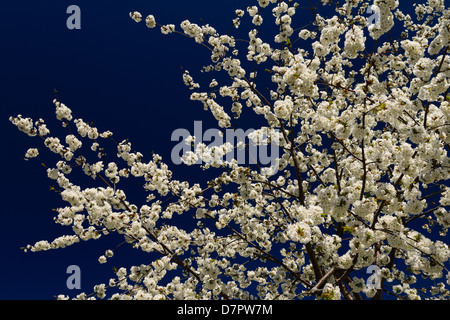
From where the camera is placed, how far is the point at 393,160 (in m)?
5.04

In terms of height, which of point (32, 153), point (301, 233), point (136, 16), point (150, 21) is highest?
point (136, 16)

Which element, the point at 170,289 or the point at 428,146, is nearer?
the point at 428,146

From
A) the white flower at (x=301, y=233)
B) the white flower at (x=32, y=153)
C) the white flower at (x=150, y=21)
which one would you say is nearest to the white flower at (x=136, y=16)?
the white flower at (x=150, y=21)

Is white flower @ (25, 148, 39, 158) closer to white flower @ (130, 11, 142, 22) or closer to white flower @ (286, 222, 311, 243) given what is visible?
white flower @ (130, 11, 142, 22)

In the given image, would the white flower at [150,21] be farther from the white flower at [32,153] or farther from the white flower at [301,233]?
the white flower at [301,233]

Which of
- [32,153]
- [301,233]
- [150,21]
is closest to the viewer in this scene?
[301,233]

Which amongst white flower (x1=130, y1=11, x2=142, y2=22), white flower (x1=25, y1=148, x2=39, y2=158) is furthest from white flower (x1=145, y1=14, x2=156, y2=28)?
white flower (x1=25, y1=148, x2=39, y2=158)

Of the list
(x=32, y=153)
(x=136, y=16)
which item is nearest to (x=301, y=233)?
(x=32, y=153)

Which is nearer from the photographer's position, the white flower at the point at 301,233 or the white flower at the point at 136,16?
the white flower at the point at 301,233

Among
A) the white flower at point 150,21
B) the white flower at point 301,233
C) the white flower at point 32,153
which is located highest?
the white flower at point 150,21

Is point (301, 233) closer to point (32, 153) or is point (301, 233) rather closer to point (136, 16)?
point (32, 153)

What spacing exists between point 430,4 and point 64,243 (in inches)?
473
